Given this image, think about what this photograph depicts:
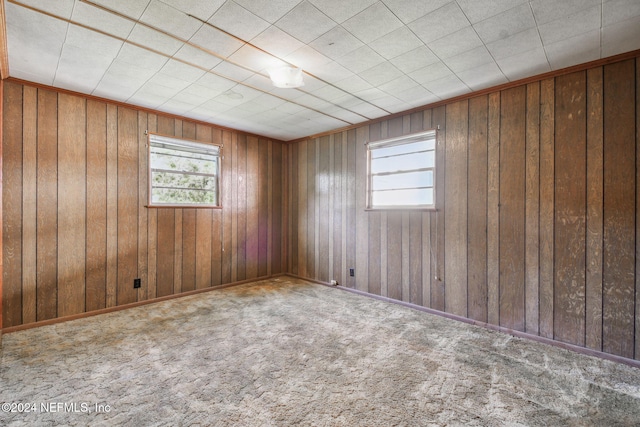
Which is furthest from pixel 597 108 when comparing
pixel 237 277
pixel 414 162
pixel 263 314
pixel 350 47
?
pixel 237 277

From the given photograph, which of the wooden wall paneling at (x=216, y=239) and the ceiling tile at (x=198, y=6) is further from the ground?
the ceiling tile at (x=198, y=6)

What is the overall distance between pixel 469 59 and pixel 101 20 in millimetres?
2855

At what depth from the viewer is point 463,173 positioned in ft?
10.7

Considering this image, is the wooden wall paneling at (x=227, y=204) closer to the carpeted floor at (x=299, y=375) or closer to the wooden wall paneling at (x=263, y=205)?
the wooden wall paneling at (x=263, y=205)

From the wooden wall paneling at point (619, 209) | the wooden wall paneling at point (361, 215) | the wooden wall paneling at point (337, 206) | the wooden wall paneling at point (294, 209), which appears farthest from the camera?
the wooden wall paneling at point (294, 209)

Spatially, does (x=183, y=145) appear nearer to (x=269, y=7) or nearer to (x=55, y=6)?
(x=55, y=6)

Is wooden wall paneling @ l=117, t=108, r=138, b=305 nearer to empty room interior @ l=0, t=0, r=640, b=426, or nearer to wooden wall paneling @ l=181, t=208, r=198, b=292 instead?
empty room interior @ l=0, t=0, r=640, b=426

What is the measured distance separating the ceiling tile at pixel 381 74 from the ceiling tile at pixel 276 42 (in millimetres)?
763

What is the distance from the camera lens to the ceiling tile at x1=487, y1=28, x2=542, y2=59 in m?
2.13

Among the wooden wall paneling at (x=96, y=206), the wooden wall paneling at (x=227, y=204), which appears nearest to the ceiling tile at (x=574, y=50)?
the wooden wall paneling at (x=227, y=204)

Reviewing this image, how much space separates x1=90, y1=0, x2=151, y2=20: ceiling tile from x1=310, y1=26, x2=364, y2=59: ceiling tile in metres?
1.16

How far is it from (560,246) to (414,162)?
1764 mm

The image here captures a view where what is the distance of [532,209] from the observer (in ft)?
9.24

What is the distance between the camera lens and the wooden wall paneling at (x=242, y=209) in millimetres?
4797
